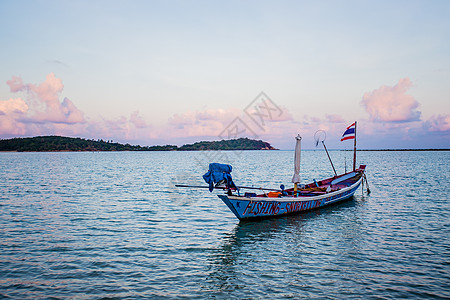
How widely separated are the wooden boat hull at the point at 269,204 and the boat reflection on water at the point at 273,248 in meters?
0.49

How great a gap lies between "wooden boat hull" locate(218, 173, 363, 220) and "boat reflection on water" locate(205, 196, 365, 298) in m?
0.49

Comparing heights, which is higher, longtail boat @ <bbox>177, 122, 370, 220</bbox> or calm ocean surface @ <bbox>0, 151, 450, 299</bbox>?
longtail boat @ <bbox>177, 122, 370, 220</bbox>

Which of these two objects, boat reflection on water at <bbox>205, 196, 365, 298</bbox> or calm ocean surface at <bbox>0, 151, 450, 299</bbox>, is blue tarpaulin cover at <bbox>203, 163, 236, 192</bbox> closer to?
calm ocean surface at <bbox>0, 151, 450, 299</bbox>

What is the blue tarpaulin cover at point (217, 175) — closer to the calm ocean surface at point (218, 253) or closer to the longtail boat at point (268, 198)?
the longtail boat at point (268, 198)

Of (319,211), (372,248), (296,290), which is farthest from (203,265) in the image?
(319,211)

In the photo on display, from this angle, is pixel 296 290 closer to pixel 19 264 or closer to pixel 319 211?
pixel 19 264

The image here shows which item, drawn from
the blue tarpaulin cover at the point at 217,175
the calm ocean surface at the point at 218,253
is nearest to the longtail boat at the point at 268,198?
the blue tarpaulin cover at the point at 217,175

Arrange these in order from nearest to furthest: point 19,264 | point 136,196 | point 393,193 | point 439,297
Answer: point 439,297, point 19,264, point 136,196, point 393,193

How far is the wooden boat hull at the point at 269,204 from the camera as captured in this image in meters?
20.4

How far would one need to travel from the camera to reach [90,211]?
82.7ft

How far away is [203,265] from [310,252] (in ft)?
17.5

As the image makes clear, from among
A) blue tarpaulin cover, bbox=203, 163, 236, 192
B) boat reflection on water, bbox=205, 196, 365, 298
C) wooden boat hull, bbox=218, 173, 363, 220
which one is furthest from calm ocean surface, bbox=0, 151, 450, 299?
blue tarpaulin cover, bbox=203, 163, 236, 192

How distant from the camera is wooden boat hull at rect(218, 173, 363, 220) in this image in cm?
2038

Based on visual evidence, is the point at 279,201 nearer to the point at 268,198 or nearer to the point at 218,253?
the point at 268,198
